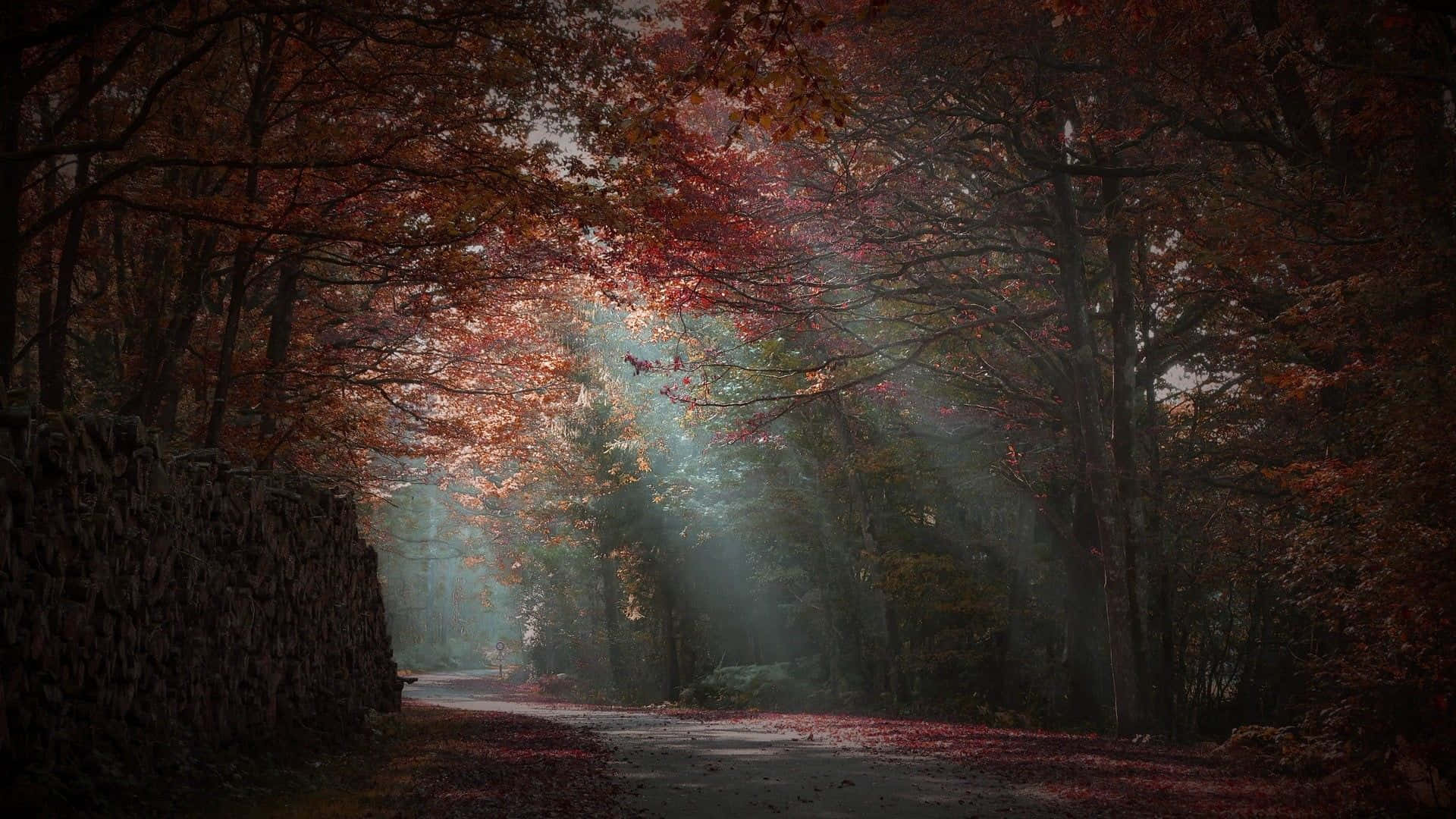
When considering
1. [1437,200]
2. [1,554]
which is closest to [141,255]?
[1,554]

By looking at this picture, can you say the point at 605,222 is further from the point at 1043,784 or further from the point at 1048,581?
the point at 1048,581

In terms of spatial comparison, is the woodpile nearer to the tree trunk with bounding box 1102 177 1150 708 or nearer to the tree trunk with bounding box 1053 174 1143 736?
the tree trunk with bounding box 1053 174 1143 736

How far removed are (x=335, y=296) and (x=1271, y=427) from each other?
17.3 m

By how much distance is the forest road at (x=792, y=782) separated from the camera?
7605 millimetres

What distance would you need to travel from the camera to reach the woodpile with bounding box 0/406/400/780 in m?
5.82

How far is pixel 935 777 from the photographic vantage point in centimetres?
946

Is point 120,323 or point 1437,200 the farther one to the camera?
point 120,323

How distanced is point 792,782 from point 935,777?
1448 millimetres

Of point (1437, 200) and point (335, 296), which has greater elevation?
point (335, 296)

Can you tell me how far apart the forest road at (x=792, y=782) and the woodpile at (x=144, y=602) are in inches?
143

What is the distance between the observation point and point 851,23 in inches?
478

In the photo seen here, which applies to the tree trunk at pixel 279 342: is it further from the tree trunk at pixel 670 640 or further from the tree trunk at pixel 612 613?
the tree trunk at pixel 612 613

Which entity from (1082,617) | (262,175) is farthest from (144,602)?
(1082,617)

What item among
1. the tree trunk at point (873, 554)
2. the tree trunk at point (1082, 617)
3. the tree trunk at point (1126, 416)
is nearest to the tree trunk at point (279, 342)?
the tree trunk at point (873, 554)
